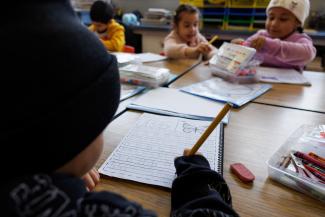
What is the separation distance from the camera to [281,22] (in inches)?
52.7

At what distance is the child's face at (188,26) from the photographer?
174cm

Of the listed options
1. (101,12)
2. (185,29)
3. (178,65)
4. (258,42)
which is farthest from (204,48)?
(101,12)

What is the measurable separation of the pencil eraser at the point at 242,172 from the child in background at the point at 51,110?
235 mm

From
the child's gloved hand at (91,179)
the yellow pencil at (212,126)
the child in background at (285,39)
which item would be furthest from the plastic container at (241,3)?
the child's gloved hand at (91,179)

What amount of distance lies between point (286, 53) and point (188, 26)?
75cm

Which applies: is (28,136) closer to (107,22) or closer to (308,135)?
(308,135)

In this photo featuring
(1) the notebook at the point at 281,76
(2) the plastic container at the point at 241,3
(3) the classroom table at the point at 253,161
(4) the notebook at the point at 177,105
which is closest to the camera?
(3) the classroom table at the point at 253,161

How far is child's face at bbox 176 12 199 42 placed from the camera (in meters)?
1.74

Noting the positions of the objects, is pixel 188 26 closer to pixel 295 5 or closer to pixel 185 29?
pixel 185 29

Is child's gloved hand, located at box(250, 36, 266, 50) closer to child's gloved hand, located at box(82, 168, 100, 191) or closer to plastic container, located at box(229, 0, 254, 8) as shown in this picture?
child's gloved hand, located at box(82, 168, 100, 191)

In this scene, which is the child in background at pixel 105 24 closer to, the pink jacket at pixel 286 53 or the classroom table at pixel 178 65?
the classroom table at pixel 178 65

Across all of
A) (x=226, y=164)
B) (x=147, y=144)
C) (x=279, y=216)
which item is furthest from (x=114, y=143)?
(x=279, y=216)

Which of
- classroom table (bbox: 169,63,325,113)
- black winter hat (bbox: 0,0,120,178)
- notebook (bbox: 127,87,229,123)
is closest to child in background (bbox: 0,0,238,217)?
black winter hat (bbox: 0,0,120,178)

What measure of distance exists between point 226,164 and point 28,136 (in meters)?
0.38
